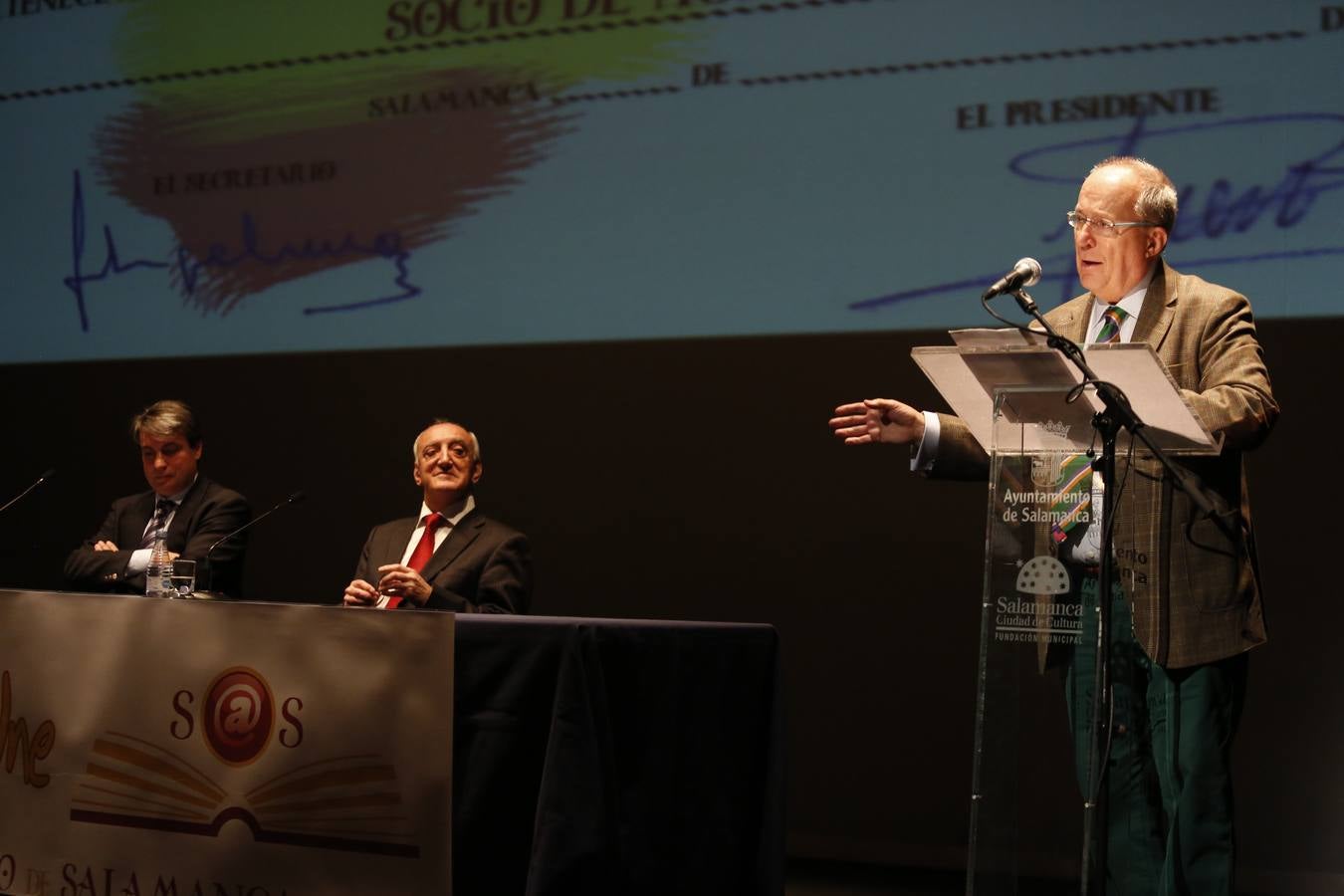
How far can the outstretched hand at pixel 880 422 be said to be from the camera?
243 centimetres

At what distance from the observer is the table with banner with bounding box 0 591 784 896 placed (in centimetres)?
232

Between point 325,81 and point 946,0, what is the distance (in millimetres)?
1907

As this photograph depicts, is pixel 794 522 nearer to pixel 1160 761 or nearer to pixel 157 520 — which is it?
pixel 157 520

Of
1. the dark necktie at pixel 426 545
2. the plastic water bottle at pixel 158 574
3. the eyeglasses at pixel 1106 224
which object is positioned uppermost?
the eyeglasses at pixel 1106 224

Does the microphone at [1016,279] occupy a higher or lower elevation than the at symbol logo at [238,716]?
higher

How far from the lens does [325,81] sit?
175 inches

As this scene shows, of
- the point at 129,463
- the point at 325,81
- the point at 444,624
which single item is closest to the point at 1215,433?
the point at 444,624

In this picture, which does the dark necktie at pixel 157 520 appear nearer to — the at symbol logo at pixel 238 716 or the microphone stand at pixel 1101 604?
the at symbol logo at pixel 238 716
